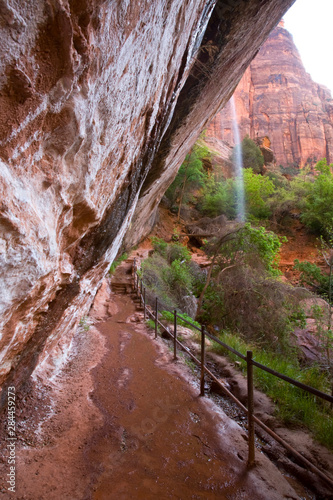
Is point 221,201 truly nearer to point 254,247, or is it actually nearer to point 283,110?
point 254,247

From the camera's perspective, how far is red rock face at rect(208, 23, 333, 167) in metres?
45.8

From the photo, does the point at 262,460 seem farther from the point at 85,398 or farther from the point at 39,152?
the point at 39,152

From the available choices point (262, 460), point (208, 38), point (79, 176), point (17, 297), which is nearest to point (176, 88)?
point (208, 38)

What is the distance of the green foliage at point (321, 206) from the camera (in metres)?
22.2

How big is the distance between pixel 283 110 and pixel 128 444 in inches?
2265

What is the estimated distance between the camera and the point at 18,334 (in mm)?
2594

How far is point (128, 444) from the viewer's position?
9.46ft

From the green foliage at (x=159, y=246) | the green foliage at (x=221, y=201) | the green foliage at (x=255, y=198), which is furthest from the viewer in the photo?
the green foliage at (x=221, y=201)

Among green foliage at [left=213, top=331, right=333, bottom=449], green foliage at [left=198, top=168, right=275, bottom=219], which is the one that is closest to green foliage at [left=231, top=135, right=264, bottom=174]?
green foliage at [left=198, top=168, right=275, bottom=219]

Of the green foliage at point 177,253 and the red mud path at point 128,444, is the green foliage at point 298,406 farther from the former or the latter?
the green foliage at point 177,253

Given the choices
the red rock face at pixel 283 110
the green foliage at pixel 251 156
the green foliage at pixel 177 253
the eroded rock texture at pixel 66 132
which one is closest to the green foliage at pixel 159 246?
the green foliage at pixel 177 253

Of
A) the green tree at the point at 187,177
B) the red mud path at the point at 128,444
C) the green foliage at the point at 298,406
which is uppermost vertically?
the green tree at the point at 187,177

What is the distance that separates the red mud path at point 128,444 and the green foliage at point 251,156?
3487cm

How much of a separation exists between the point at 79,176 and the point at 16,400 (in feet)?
8.51
